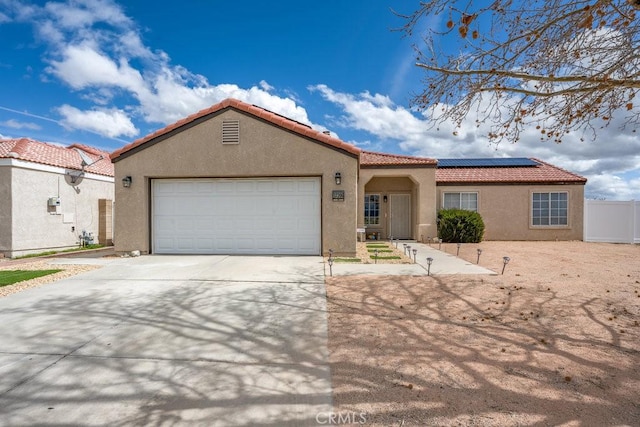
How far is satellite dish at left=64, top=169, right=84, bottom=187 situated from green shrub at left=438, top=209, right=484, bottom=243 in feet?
53.5

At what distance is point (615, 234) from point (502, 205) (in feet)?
19.3

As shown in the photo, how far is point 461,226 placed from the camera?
48.8ft

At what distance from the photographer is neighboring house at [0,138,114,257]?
11641 mm

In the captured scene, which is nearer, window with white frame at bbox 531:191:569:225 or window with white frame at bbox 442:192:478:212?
window with white frame at bbox 531:191:569:225

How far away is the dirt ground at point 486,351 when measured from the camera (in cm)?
275

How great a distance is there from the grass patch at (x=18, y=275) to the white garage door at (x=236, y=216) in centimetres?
329

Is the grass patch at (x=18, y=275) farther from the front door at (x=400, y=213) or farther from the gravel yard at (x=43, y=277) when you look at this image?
the front door at (x=400, y=213)

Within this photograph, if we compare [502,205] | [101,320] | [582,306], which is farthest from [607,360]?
[502,205]

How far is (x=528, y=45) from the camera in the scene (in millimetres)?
5672

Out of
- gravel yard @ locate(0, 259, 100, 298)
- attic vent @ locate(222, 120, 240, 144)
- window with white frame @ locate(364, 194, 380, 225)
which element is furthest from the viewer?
window with white frame @ locate(364, 194, 380, 225)

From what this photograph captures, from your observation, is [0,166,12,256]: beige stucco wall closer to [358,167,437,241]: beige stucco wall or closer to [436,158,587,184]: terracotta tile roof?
[358,167,437,241]: beige stucco wall

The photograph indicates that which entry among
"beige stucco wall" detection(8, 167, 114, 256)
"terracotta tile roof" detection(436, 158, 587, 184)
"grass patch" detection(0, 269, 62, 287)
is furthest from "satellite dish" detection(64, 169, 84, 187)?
"terracotta tile roof" detection(436, 158, 587, 184)

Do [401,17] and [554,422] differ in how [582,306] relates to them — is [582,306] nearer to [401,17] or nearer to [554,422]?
[554,422]

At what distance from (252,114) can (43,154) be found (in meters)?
9.86
